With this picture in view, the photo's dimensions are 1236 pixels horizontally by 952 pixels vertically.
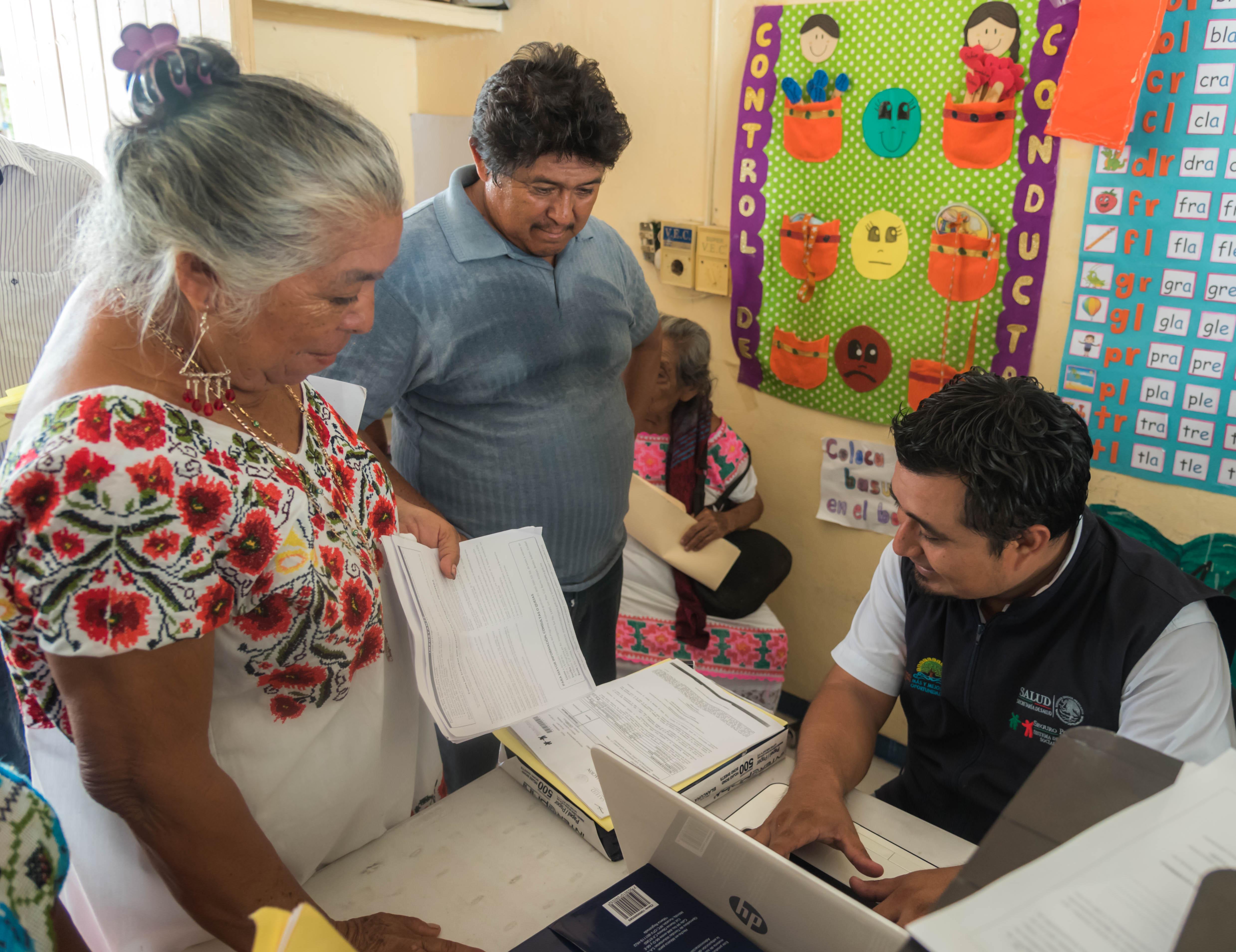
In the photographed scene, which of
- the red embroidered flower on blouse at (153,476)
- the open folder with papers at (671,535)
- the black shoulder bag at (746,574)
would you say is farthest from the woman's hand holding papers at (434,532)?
the black shoulder bag at (746,574)

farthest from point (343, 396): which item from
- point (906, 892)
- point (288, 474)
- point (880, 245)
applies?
point (880, 245)

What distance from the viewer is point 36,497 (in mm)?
684

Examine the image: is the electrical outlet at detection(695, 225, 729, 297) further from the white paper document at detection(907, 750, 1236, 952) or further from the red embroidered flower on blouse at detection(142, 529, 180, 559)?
the white paper document at detection(907, 750, 1236, 952)

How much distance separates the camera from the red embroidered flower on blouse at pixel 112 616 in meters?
0.68

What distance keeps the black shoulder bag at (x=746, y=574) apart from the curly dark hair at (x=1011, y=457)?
4.60 feet

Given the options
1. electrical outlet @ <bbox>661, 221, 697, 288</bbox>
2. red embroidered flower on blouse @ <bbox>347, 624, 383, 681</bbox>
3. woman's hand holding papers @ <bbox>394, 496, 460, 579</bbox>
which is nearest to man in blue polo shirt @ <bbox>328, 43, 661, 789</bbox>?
woman's hand holding papers @ <bbox>394, 496, 460, 579</bbox>

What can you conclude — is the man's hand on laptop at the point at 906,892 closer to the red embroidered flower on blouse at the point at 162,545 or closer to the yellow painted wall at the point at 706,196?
the red embroidered flower on blouse at the point at 162,545

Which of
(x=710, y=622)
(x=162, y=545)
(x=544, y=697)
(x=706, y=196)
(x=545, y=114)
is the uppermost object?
(x=545, y=114)

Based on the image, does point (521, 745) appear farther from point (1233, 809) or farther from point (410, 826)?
point (1233, 809)

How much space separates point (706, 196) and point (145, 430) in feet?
6.80

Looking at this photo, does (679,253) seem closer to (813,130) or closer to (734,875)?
(813,130)

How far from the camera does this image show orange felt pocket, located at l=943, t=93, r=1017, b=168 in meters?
1.95

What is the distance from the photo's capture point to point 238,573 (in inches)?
31.5

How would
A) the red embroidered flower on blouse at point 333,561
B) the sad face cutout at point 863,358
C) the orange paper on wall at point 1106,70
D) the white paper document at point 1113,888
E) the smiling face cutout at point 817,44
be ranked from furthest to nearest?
the sad face cutout at point 863,358 < the smiling face cutout at point 817,44 < the orange paper on wall at point 1106,70 < the red embroidered flower on blouse at point 333,561 < the white paper document at point 1113,888
